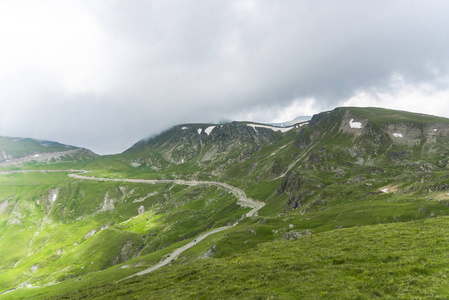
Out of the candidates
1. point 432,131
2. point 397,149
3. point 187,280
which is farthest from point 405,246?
point 432,131

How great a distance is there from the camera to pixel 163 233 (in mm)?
147250

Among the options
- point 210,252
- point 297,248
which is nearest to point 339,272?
point 297,248

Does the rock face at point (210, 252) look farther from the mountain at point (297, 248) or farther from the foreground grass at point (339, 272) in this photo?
the foreground grass at point (339, 272)

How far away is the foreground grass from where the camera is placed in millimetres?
20391

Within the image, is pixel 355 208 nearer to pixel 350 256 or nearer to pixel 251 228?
pixel 251 228

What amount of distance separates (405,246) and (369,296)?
15888 mm

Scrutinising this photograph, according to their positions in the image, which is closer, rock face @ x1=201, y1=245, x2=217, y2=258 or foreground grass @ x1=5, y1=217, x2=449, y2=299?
foreground grass @ x1=5, y1=217, x2=449, y2=299

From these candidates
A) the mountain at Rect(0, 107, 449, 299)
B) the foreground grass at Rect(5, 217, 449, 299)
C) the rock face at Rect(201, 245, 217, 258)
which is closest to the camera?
the foreground grass at Rect(5, 217, 449, 299)

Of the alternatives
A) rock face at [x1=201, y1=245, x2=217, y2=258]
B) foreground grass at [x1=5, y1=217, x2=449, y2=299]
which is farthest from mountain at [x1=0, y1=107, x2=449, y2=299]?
rock face at [x1=201, y1=245, x2=217, y2=258]

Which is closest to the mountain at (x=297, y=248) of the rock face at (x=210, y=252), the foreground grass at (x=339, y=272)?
the foreground grass at (x=339, y=272)

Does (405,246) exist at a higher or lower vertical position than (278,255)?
higher

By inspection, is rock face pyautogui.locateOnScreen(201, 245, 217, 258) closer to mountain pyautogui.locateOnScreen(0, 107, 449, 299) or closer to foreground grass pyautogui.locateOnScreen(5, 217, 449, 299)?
mountain pyautogui.locateOnScreen(0, 107, 449, 299)

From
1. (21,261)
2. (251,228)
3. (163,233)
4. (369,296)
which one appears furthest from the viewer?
(21,261)

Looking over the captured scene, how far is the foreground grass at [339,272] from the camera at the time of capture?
2039cm
